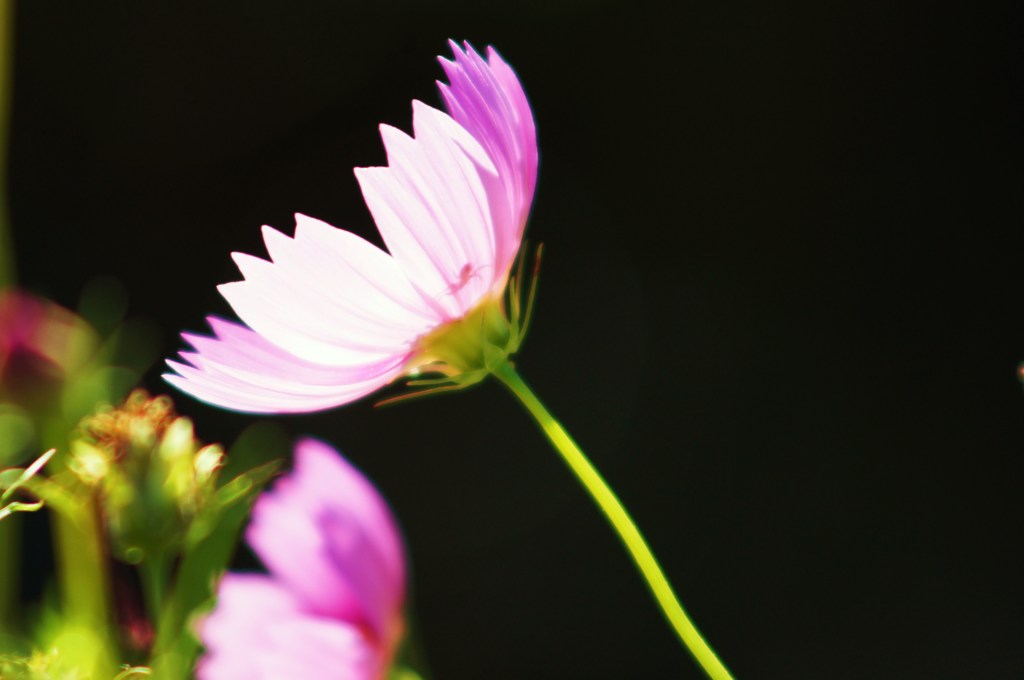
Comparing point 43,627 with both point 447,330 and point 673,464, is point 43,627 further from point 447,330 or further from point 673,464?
point 673,464

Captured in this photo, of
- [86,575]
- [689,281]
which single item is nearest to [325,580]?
[86,575]

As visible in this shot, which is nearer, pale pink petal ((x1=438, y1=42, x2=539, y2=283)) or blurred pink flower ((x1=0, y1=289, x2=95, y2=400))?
pale pink petal ((x1=438, y1=42, x2=539, y2=283))

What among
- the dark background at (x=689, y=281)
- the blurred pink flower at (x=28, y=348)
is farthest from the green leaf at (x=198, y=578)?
the dark background at (x=689, y=281)

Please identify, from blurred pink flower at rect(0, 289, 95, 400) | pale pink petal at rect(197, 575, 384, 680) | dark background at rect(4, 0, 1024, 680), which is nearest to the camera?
pale pink petal at rect(197, 575, 384, 680)

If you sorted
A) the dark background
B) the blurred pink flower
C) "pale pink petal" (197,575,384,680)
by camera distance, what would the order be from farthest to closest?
the dark background
the blurred pink flower
"pale pink petal" (197,575,384,680)

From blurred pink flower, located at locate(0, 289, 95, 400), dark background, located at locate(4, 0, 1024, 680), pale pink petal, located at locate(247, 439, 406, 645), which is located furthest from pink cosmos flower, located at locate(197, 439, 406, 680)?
dark background, located at locate(4, 0, 1024, 680)

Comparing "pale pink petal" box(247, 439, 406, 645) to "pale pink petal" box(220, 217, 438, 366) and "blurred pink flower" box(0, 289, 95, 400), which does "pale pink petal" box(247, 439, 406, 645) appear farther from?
"blurred pink flower" box(0, 289, 95, 400)

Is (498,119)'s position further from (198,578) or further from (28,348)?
(28,348)

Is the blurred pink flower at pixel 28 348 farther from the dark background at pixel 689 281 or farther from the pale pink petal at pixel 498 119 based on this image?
the dark background at pixel 689 281
